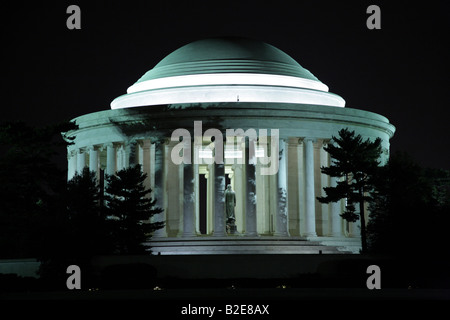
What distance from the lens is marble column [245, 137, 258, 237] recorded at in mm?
90000

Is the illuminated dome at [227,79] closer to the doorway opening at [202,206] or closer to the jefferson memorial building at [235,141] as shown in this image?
the jefferson memorial building at [235,141]

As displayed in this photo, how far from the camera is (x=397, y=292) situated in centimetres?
5778

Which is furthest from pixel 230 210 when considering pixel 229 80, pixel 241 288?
pixel 241 288

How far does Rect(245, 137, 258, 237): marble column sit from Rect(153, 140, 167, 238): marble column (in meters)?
8.37

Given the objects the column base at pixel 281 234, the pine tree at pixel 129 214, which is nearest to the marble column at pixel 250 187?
the column base at pixel 281 234

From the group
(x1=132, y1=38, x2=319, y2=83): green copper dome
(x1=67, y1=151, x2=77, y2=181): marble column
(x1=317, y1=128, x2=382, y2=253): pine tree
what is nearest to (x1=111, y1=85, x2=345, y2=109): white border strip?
(x1=132, y1=38, x2=319, y2=83): green copper dome

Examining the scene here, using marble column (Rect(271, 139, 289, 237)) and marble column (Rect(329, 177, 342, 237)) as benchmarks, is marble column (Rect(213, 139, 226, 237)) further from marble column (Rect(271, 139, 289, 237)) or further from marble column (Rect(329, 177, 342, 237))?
marble column (Rect(329, 177, 342, 237))

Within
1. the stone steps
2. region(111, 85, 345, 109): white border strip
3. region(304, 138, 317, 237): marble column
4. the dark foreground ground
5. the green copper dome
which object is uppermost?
the green copper dome

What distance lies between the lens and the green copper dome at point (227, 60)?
97188mm

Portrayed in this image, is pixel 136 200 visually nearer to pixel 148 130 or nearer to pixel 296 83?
pixel 148 130

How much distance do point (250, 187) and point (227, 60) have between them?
15129mm

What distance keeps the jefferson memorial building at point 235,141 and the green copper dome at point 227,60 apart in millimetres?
123

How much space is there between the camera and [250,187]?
90.4 meters

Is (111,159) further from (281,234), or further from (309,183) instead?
(309,183)
